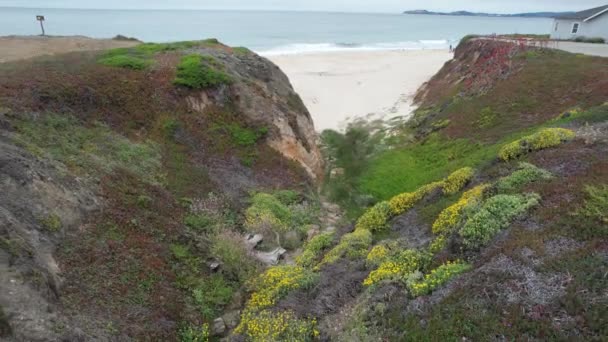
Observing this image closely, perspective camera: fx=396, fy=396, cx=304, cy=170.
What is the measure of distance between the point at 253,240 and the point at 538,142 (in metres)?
10.6

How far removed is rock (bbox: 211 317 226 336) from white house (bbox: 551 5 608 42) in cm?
4628

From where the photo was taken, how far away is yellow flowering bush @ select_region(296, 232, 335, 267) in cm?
1273

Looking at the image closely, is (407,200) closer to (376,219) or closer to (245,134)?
(376,219)

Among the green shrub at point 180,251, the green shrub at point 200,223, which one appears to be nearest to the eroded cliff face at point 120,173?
the green shrub at point 180,251

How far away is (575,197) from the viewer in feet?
30.8

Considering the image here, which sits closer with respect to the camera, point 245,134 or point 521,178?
point 521,178

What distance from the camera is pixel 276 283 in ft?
37.6

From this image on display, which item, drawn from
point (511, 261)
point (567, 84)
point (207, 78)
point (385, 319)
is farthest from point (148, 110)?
point (567, 84)

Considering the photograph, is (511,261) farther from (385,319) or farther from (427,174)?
(427,174)

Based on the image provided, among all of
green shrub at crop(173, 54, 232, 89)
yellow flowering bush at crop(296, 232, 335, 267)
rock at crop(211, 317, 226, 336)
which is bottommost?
rock at crop(211, 317, 226, 336)

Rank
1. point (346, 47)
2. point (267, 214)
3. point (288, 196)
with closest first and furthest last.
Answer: point (267, 214) < point (288, 196) < point (346, 47)

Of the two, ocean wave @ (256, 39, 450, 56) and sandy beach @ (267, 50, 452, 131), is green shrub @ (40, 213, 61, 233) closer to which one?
sandy beach @ (267, 50, 452, 131)

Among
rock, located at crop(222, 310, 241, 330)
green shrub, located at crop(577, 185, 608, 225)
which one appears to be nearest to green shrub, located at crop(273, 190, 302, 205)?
rock, located at crop(222, 310, 241, 330)

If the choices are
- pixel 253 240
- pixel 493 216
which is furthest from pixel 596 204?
pixel 253 240
